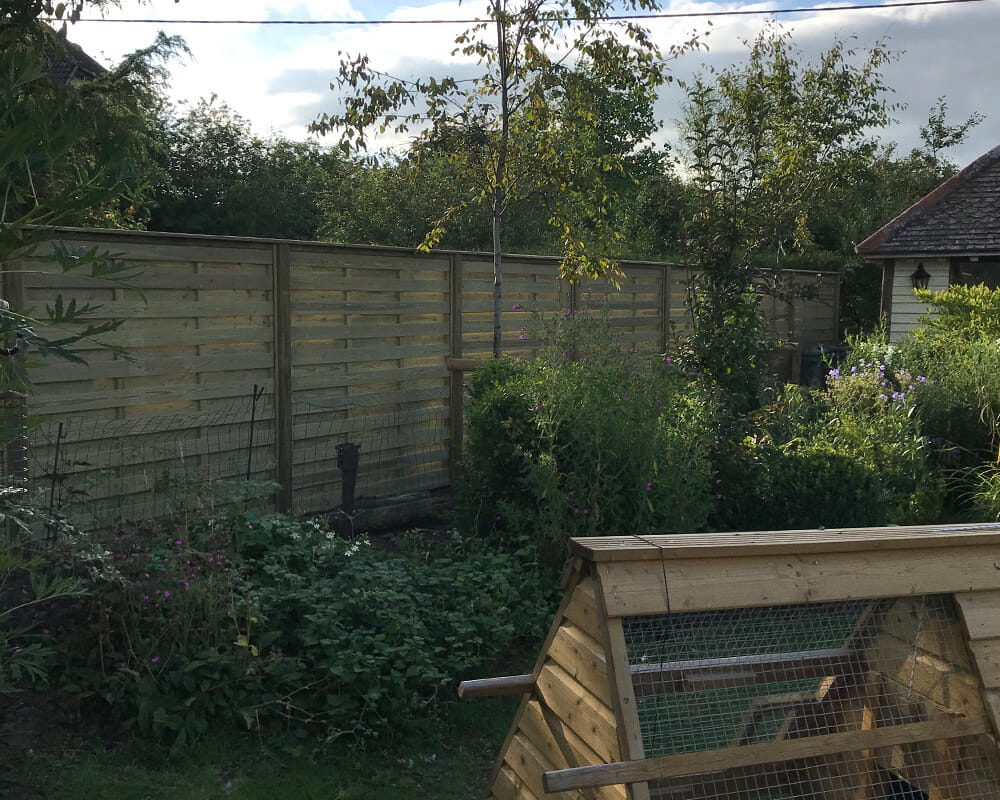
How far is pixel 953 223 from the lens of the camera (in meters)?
14.1

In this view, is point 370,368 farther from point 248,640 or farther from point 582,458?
point 248,640

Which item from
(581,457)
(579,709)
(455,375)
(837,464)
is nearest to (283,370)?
(455,375)

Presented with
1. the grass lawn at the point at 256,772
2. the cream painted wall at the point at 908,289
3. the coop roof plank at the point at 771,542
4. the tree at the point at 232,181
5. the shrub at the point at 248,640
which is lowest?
the grass lawn at the point at 256,772

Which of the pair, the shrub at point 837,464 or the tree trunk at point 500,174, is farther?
the tree trunk at point 500,174

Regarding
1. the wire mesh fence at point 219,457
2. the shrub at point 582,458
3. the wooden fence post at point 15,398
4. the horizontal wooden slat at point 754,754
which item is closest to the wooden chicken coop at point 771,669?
the horizontal wooden slat at point 754,754

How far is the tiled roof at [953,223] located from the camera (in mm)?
13445

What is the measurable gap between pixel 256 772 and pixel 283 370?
3.15m

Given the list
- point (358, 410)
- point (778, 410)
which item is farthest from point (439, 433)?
point (778, 410)

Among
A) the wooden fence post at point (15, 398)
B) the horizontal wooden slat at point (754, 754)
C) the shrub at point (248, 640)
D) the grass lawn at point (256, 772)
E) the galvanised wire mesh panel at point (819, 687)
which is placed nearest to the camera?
the horizontal wooden slat at point (754, 754)

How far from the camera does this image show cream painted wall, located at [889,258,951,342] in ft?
45.6

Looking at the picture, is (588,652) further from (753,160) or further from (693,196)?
(753,160)

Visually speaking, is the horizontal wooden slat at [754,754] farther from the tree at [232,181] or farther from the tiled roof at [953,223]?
the tree at [232,181]

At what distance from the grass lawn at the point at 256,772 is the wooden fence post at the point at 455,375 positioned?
3655 mm

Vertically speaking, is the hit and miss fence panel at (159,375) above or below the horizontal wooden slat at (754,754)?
above
